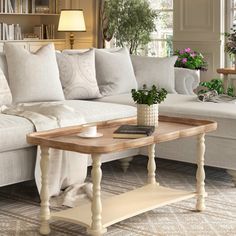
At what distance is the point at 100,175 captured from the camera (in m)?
3.11

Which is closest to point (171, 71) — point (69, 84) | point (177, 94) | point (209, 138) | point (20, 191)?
point (177, 94)

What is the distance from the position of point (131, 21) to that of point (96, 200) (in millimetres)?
A: 4944

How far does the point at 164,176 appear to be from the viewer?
4680 mm

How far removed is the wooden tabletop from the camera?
3.12 m

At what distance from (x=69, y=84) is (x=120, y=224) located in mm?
1893

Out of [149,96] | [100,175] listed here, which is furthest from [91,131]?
[149,96]

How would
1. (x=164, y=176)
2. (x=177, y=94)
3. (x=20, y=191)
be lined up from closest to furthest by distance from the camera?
(x=20, y=191), (x=164, y=176), (x=177, y=94)

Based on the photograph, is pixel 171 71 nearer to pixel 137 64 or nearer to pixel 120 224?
pixel 137 64

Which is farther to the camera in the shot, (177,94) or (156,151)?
(177,94)

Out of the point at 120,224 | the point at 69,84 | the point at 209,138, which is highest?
the point at 69,84

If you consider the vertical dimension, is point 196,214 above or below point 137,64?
below

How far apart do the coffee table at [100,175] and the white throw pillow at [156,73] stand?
68.8 inches

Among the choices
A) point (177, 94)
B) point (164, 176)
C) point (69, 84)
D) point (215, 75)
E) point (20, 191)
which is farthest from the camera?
point (215, 75)

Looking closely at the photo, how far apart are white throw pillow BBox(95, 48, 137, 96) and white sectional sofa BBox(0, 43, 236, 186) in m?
0.11
